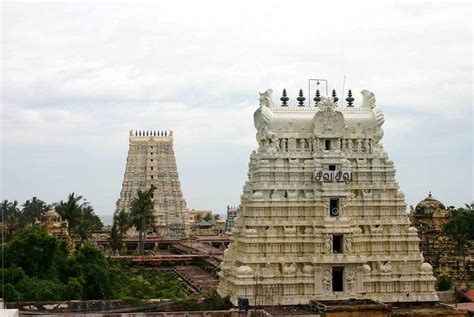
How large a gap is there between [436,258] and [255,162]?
81.1ft

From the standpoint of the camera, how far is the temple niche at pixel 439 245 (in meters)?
61.7

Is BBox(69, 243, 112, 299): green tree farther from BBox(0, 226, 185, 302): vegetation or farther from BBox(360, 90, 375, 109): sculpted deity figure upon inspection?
BBox(360, 90, 375, 109): sculpted deity figure

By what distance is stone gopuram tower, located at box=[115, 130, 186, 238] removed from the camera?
108m

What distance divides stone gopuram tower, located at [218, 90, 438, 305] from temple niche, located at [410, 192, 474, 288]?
19.0 meters

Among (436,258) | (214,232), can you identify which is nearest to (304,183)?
(436,258)

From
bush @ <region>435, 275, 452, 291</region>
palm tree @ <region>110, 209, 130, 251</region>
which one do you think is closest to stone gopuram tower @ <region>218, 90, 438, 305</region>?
bush @ <region>435, 275, 452, 291</region>

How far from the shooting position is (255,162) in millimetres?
43344

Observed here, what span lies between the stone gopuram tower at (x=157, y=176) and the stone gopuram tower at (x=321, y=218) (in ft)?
212

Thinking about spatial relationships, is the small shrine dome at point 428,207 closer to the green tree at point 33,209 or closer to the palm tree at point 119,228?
the palm tree at point 119,228

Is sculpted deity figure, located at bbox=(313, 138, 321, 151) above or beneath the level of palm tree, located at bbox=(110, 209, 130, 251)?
above

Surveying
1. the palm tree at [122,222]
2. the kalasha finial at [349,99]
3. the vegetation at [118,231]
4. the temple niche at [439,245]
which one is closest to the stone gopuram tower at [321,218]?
the kalasha finial at [349,99]

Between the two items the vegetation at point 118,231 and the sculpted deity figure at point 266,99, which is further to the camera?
the vegetation at point 118,231

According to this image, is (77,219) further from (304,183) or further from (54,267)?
(304,183)

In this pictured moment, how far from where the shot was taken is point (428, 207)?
65188 mm
